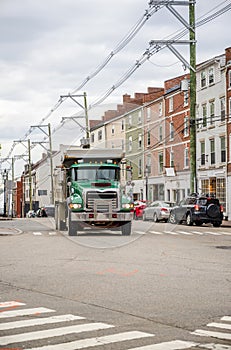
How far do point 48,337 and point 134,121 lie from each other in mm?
23525

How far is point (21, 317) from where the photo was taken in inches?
344

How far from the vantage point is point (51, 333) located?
771cm

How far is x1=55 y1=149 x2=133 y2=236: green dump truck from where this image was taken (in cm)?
2334

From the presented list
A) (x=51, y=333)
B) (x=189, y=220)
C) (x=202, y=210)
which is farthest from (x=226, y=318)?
(x=189, y=220)

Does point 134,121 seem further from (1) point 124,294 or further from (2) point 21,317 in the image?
(2) point 21,317

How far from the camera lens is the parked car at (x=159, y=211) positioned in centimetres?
4175

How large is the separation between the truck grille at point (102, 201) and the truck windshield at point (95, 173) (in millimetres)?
850

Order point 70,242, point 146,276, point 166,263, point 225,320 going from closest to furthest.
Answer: point 225,320 → point 146,276 → point 166,263 → point 70,242

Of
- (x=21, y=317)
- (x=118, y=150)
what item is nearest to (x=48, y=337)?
(x=21, y=317)

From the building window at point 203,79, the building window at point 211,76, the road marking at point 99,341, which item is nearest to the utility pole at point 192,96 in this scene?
the building window at point 211,76

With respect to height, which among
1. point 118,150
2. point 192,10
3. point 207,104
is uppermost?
point 192,10

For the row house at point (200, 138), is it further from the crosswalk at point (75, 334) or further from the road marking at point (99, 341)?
the road marking at point (99, 341)

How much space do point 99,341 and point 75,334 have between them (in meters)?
0.47

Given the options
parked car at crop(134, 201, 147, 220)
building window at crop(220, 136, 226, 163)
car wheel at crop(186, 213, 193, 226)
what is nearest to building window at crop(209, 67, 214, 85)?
building window at crop(220, 136, 226, 163)
